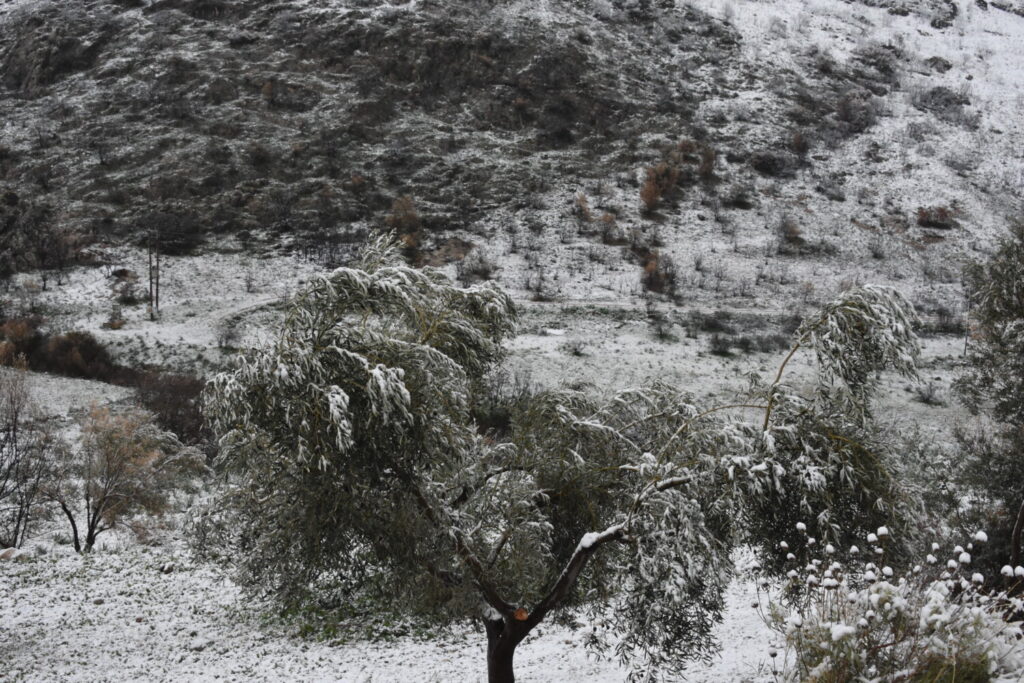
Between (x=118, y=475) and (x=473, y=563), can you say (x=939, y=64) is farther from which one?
(x=473, y=563)

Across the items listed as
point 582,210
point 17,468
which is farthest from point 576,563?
point 582,210

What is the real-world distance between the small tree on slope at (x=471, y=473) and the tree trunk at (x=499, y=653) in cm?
35

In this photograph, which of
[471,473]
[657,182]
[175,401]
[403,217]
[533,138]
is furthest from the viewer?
[533,138]

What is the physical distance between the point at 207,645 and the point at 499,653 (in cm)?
592

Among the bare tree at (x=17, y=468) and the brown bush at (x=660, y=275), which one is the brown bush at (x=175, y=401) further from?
the brown bush at (x=660, y=275)

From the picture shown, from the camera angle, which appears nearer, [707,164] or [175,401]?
[175,401]

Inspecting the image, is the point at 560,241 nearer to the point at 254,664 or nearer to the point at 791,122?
the point at 791,122

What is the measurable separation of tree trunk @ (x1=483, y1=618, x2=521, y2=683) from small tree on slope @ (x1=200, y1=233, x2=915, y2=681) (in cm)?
35

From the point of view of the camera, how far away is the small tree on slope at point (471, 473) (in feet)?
15.7

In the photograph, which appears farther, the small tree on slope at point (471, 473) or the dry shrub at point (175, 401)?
the dry shrub at point (175, 401)

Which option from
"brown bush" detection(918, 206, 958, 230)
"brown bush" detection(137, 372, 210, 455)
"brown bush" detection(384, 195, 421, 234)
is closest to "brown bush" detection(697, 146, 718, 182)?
"brown bush" detection(918, 206, 958, 230)

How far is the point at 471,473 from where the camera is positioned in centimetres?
657

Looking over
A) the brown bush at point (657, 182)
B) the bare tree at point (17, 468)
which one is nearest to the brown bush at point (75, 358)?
the bare tree at point (17, 468)


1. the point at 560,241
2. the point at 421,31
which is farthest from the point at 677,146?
the point at 421,31
